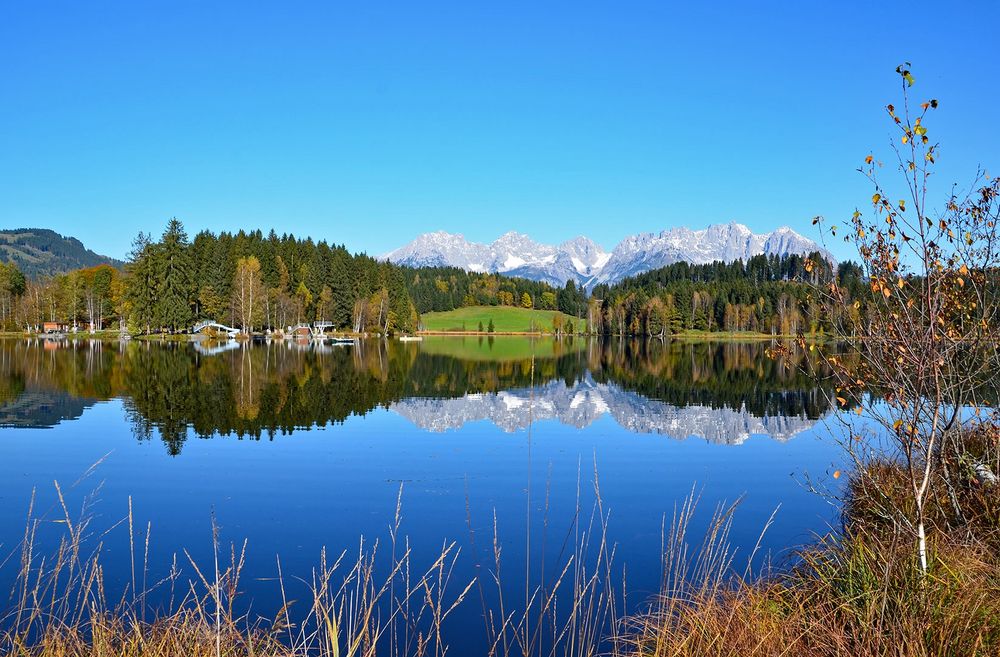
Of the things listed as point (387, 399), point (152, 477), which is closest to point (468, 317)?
point (387, 399)

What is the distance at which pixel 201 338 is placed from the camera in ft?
329

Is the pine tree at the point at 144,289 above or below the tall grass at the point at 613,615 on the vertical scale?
above

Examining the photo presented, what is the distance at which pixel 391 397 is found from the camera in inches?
1321

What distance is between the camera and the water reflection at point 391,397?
2539cm

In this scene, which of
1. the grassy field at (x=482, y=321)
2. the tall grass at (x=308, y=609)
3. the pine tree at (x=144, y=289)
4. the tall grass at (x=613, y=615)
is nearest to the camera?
the tall grass at (x=613, y=615)

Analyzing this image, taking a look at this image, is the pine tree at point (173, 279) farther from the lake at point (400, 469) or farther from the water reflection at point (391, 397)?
the lake at point (400, 469)

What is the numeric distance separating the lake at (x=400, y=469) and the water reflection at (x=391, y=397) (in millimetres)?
177

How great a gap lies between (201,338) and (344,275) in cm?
3269

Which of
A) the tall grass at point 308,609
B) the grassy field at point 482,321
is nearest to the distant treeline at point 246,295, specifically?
the grassy field at point 482,321

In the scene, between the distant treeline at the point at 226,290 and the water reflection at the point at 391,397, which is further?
the distant treeline at the point at 226,290

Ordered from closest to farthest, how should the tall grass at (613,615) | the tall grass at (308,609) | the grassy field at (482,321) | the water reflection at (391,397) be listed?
the tall grass at (613,615)
the tall grass at (308,609)
the water reflection at (391,397)
the grassy field at (482,321)

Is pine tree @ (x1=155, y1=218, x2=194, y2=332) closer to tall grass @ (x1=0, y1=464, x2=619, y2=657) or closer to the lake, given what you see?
the lake

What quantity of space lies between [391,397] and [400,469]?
15.7m

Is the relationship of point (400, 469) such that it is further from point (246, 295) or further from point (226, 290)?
point (226, 290)
